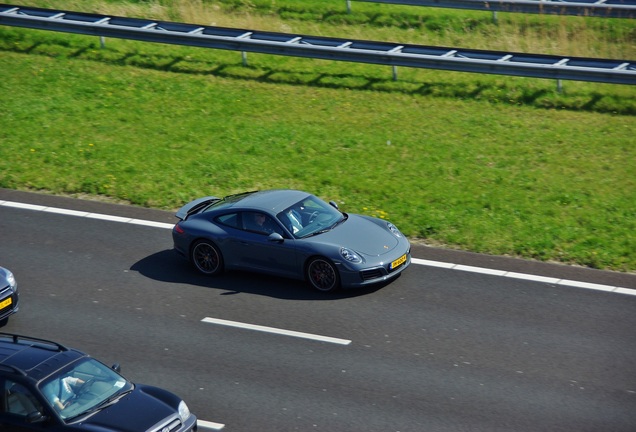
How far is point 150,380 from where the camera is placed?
11.4m

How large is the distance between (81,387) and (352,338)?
162 inches

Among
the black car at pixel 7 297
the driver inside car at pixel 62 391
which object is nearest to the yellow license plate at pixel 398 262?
the black car at pixel 7 297

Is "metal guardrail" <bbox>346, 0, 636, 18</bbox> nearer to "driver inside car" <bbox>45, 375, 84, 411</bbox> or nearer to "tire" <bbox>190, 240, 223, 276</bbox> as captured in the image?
"tire" <bbox>190, 240, 223, 276</bbox>

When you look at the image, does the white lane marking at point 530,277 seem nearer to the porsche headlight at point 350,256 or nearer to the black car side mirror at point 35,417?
the porsche headlight at point 350,256

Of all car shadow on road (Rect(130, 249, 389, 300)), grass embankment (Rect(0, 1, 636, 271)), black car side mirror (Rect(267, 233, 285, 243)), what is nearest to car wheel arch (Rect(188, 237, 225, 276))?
car shadow on road (Rect(130, 249, 389, 300))

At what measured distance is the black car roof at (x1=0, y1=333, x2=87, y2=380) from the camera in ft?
30.7

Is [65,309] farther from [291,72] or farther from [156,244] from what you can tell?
[291,72]

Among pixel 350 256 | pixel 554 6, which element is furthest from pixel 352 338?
pixel 554 6

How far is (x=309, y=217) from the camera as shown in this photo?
47.5ft

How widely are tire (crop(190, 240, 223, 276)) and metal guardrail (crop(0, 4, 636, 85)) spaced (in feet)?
29.3

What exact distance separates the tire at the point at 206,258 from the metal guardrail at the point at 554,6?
43.1 feet

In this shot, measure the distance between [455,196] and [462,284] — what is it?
3.35 m

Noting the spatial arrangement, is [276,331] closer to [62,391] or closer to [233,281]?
[233,281]

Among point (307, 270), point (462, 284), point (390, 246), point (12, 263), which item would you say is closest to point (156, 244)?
point (12, 263)
